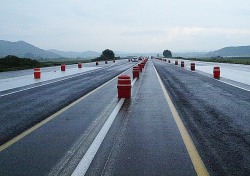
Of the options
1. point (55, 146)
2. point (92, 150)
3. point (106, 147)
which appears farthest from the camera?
point (55, 146)

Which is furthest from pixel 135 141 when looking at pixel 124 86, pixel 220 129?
pixel 124 86

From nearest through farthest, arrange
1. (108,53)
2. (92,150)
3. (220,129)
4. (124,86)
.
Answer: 1. (92,150)
2. (220,129)
3. (124,86)
4. (108,53)

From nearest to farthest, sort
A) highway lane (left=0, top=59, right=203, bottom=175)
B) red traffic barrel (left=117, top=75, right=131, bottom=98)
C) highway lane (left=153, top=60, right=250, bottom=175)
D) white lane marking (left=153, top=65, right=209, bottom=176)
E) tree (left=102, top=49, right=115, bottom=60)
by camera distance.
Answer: white lane marking (left=153, top=65, right=209, bottom=176), highway lane (left=0, top=59, right=203, bottom=175), highway lane (left=153, top=60, right=250, bottom=175), red traffic barrel (left=117, top=75, right=131, bottom=98), tree (left=102, top=49, right=115, bottom=60)

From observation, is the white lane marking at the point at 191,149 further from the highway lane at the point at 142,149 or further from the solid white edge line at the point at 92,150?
the solid white edge line at the point at 92,150

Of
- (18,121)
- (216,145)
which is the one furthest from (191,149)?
(18,121)

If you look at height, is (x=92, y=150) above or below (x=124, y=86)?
below

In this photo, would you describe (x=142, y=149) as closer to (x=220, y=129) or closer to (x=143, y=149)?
(x=143, y=149)

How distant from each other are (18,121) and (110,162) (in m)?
4.58

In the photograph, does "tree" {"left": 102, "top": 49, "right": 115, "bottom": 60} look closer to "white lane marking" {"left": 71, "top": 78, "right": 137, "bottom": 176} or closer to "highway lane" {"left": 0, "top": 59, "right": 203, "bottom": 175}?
"highway lane" {"left": 0, "top": 59, "right": 203, "bottom": 175}

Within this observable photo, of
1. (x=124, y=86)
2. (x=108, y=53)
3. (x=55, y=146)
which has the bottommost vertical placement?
(x=55, y=146)

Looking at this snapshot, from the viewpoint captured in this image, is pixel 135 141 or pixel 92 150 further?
pixel 135 141

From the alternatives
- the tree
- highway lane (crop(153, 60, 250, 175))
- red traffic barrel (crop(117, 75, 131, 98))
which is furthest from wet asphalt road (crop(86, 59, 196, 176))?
the tree

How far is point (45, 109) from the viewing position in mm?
11781

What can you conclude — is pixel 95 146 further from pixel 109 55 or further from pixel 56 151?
pixel 109 55
